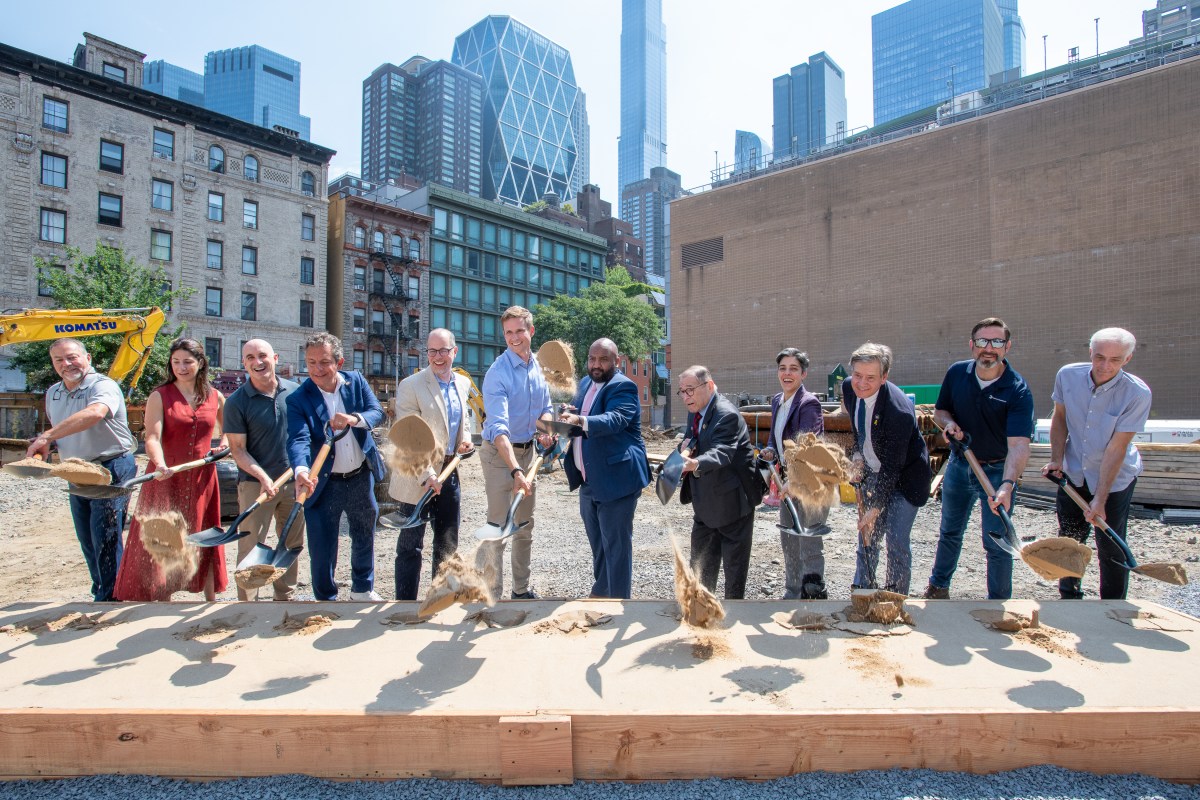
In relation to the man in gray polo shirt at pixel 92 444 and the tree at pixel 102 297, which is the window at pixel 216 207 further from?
the man in gray polo shirt at pixel 92 444

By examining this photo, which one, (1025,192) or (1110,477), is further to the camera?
(1025,192)

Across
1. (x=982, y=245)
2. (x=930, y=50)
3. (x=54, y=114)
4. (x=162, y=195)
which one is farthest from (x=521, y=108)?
(x=982, y=245)

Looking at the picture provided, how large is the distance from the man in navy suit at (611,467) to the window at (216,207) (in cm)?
3298

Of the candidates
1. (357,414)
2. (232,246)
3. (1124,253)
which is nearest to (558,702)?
(357,414)

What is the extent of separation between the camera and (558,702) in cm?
229

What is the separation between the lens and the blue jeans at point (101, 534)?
3.73 meters

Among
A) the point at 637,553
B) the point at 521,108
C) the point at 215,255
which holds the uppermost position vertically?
the point at 521,108

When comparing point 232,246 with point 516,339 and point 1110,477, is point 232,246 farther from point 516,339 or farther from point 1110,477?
point 1110,477

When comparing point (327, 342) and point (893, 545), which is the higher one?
point (327, 342)

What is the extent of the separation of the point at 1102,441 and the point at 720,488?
81.5 inches

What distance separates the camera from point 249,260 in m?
31.4

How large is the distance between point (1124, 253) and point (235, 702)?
28719mm

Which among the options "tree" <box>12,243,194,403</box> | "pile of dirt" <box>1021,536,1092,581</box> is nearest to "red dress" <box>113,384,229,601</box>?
"pile of dirt" <box>1021,536,1092,581</box>

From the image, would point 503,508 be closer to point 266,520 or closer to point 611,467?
point 611,467
